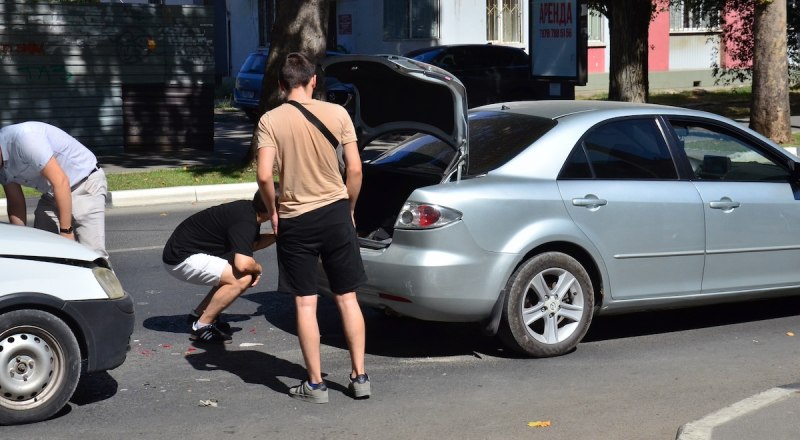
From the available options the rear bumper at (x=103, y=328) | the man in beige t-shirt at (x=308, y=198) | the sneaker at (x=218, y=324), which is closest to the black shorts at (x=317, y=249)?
the man in beige t-shirt at (x=308, y=198)

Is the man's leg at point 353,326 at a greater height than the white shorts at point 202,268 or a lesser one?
lesser

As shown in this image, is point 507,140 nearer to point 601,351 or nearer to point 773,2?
point 601,351

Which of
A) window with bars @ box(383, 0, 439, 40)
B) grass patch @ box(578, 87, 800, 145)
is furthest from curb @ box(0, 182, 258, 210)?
window with bars @ box(383, 0, 439, 40)

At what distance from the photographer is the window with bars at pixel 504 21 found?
3238 cm

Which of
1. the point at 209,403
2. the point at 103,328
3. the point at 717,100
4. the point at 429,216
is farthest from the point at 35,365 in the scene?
the point at 717,100

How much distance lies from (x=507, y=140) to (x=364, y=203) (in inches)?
39.2

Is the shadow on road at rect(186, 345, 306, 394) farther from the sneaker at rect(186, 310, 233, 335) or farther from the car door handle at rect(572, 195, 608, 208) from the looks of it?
the car door handle at rect(572, 195, 608, 208)

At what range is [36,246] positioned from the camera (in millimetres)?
5680

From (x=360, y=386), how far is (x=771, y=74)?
1513 cm

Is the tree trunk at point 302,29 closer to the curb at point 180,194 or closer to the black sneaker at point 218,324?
the curb at point 180,194

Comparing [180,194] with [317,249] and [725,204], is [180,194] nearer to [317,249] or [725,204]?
[725,204]

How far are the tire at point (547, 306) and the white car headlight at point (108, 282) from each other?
216 centimetres

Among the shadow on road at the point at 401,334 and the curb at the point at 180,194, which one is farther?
the curb at the point at 180,194

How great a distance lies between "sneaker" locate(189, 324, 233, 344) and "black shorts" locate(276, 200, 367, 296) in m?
1.43
